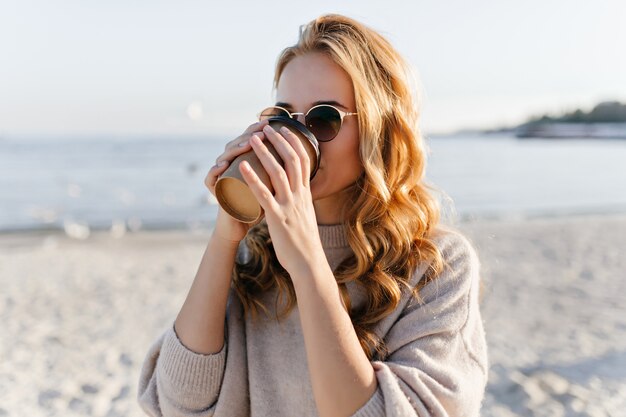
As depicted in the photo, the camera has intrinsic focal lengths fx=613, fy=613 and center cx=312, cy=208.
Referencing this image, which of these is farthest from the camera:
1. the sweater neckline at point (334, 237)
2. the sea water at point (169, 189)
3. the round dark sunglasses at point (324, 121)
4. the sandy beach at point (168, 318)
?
the sea water at point (169, 189)

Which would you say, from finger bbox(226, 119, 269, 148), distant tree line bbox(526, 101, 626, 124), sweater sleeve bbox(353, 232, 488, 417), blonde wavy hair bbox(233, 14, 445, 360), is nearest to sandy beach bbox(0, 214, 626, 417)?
blonde wavy hair bbox(233, 14, 445, 360)

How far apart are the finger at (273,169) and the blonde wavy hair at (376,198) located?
16.7 inches

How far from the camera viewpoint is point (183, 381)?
1.76m

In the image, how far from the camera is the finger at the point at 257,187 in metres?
1.38

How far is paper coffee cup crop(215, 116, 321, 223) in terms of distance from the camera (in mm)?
1439

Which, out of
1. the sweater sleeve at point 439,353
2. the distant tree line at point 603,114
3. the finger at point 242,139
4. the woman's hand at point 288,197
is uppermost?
the finger at point 242,139

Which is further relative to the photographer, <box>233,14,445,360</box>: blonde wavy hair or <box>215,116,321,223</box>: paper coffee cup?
<box>233,14,445,360</box>: blonde wavy hair

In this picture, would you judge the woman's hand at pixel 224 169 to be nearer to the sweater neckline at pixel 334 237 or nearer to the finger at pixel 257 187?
the finger at pixel 257 187

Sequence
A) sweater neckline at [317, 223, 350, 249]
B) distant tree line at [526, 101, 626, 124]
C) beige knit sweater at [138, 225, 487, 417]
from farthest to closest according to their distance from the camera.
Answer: distant tree line at [526, 101, 626, 124] < sweater neckline at [317, 223, 350, 249] < beige knit sweater at [138, 225, 487, 417]

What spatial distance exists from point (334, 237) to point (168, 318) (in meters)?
5.05

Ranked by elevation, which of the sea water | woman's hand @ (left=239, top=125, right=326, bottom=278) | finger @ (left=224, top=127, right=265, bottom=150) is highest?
finger @ (left=224, top=127, right=265, bottom=150)

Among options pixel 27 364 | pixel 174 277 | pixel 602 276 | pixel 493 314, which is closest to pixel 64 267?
pixel 174 277

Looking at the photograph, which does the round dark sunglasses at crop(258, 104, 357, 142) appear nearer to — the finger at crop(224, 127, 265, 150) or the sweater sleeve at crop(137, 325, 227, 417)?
the finger at crop(224, 127, 265, 150)

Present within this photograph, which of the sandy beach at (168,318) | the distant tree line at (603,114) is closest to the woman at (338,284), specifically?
the sandy beach at (168,318)
